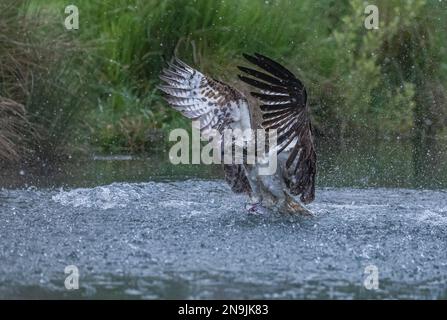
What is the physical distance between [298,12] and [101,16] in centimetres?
218

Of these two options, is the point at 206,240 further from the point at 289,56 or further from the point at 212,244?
the point at 289,56

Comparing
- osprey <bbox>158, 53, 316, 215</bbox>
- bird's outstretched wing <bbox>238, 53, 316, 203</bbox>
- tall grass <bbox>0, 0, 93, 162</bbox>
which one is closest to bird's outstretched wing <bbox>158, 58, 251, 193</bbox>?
osprey <bbox>158, 53, 316, 215</bbox>

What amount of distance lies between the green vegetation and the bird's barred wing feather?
3.04 meters

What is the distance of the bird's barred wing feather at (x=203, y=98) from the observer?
7473 mm

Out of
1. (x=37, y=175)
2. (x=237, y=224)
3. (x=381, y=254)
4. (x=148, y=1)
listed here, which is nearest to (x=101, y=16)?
(x=148, y=1)

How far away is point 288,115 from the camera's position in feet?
23.1

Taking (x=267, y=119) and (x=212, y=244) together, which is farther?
(x=267, y=119)

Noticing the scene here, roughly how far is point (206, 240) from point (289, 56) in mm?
5876

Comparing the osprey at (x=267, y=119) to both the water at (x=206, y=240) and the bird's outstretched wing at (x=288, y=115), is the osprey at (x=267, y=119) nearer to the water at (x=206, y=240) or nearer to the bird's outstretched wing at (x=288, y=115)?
the bird's outstretched wing at (x=288, y=115)

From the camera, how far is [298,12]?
12.6m

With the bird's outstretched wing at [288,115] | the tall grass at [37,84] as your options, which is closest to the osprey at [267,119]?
the bird's outstretched wing at [288,115]

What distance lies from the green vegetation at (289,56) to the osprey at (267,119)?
3197 millimetres

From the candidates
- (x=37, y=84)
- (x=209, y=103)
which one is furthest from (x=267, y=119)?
(x=37, y=84)

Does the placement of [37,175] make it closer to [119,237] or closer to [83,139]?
[83,139]
